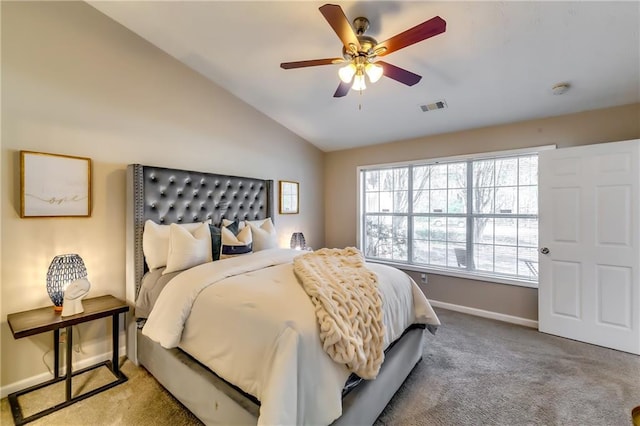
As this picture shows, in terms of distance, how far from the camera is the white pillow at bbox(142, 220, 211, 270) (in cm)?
245

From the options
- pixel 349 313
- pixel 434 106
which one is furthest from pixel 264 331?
pixel 434 106

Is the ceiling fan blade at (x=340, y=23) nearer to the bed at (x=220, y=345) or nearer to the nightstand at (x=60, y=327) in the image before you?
the bed at (x=220, y=345)

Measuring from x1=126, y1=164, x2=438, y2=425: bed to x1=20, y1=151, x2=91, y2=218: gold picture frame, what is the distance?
32 centimetres

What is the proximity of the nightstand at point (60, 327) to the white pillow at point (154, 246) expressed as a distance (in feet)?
1.30

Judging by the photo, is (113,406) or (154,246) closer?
(113,406)

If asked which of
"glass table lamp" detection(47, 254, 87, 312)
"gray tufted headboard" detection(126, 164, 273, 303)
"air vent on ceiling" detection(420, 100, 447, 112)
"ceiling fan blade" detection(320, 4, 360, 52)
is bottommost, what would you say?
"glass table lamp" detection(47, 254, 87, 312)

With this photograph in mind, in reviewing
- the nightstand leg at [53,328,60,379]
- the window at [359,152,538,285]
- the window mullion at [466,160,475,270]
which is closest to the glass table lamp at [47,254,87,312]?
the nightstand leg at [53,328,60,379]

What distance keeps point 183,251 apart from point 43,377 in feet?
4.54

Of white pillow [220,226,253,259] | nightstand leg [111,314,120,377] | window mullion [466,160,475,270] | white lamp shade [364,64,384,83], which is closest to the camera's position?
white lamp shade [364,64,384,83]

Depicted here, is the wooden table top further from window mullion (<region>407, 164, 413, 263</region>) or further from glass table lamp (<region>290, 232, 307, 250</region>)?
window mullion (<region>407, 164, 413, 263</region>)

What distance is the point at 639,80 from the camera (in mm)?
2406

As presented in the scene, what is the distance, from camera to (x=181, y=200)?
2893 millimetres

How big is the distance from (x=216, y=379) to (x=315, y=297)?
29.3 inches

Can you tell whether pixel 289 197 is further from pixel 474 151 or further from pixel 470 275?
pixel 470 275
